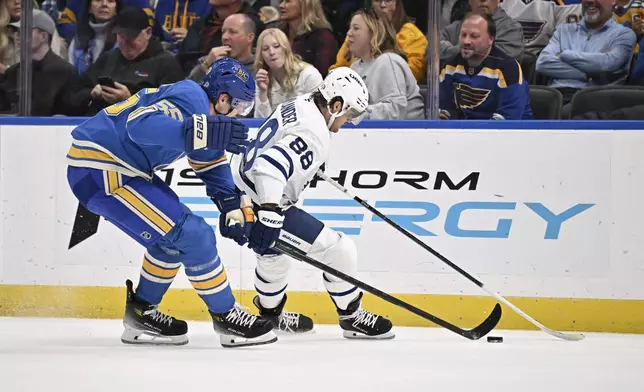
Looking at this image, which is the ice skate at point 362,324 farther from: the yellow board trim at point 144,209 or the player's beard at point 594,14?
the player's beard at point 594,14

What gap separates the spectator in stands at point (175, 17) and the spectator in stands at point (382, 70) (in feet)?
3.17

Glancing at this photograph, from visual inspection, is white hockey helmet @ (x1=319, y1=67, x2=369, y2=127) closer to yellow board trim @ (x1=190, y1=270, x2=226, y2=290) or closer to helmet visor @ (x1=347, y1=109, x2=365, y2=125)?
helmet visor @ (x1=347, y1=109, x2=365, y2=125)

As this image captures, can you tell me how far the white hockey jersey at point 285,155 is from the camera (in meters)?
4.08

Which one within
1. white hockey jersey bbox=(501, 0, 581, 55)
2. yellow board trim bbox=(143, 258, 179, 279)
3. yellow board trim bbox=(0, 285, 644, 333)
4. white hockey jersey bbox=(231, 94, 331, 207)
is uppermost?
white hockey jersey bbox=(501, 0, 581, 55)

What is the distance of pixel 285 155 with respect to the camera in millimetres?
4125

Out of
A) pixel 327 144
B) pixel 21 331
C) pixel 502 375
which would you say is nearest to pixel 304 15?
pixel 327 144

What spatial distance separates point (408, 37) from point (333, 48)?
0.43 m

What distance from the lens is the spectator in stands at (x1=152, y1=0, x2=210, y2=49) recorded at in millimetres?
5781

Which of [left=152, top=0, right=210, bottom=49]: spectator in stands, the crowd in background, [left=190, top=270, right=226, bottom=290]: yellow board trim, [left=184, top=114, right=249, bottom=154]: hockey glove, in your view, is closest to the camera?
[left=184, top=114, right=249, bottom=154]: hockey glove

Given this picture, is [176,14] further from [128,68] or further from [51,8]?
[51,8]

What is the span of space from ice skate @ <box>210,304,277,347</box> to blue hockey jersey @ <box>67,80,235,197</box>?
0.66 metres

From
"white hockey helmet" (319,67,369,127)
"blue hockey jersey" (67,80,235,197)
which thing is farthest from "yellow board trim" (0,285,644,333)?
"blue hockey jersey" (67,80,235,197)

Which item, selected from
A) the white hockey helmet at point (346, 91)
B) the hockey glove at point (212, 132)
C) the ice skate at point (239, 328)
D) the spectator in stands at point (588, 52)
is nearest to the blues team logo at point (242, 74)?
the hockey glove at point (212, 132)

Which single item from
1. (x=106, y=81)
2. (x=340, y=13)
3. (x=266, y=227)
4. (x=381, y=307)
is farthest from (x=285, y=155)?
(x=106, y=81)
